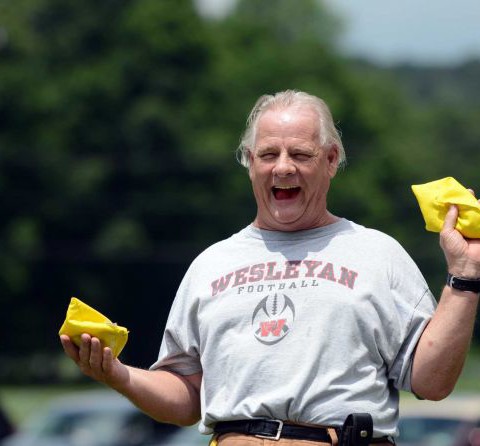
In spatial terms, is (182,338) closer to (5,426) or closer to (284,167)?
(284,167)

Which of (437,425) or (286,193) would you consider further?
(437,425)

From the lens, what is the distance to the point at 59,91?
58.1m

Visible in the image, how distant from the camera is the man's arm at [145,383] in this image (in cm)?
461

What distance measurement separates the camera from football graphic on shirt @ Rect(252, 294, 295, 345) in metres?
4.61

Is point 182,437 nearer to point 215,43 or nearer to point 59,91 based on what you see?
point 59,91

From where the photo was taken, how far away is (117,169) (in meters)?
57.9

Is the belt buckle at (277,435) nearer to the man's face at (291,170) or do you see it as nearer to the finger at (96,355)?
the finger at (96,355)

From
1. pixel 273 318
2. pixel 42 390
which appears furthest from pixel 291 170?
pixel 42 390

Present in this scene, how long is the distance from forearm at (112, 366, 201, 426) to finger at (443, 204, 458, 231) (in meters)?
0.99

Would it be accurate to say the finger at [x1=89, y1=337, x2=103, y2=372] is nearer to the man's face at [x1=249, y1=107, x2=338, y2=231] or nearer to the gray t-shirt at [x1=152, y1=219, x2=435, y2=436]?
the gray t-shirt at [x1=152, y1=219, x2=435, y2=436]

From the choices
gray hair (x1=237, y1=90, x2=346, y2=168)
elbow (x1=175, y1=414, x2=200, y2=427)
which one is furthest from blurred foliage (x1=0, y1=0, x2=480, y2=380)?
gray hair (x1=237, y1=90, x2=346, y2=168)

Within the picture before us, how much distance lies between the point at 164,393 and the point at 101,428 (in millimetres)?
11704

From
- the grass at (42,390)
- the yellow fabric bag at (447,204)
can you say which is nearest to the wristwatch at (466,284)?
the yellow fabric bag at (447,204)

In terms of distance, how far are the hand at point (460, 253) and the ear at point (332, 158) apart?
0.52m
